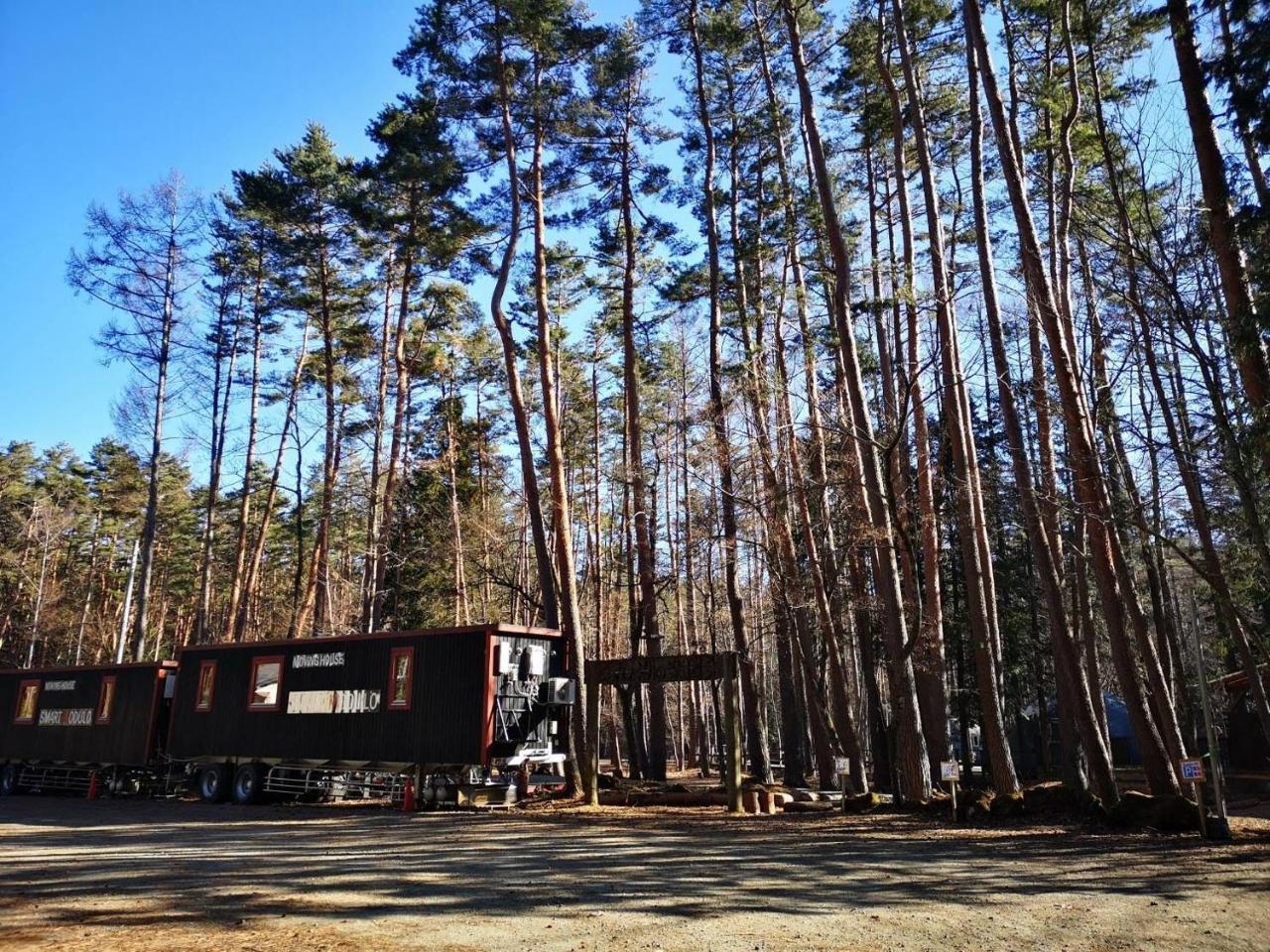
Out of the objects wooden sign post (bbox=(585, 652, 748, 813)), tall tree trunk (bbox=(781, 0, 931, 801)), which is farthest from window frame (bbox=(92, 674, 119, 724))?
tall tree trunk (bbox=(781, 0, 931, 801))

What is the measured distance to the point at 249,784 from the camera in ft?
54.9

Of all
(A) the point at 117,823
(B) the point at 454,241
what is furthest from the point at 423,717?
(B) the point at 454,241

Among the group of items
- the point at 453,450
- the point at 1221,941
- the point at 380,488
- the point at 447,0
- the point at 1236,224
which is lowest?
the point at 1221,941

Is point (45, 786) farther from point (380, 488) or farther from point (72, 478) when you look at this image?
point (72, 478)

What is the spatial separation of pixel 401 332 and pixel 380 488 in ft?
14.8

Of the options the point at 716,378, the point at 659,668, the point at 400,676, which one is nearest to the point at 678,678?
the point at 659,668

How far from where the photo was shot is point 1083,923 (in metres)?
5.94

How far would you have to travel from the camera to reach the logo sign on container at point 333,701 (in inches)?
595

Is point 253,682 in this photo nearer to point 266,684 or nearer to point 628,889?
point 266,684

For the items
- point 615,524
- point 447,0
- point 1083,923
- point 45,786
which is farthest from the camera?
point 615,524

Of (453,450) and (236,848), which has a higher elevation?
(453,450)

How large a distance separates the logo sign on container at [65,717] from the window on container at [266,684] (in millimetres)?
5889

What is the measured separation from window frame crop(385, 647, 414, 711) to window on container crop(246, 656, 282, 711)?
117 inches

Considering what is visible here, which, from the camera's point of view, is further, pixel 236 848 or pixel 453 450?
pixel 453 450
